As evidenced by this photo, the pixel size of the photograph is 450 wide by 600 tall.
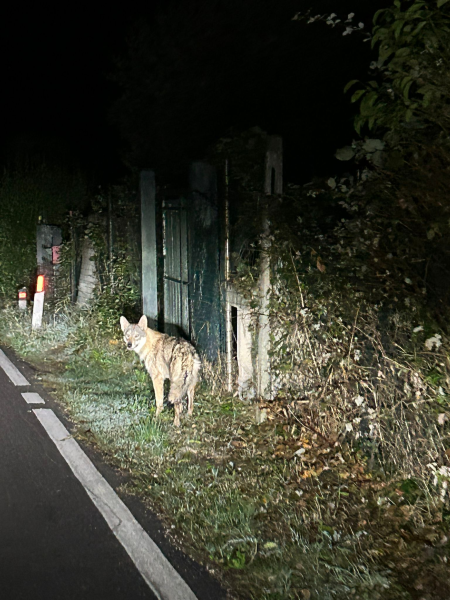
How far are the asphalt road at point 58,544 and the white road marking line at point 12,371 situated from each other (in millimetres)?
2991

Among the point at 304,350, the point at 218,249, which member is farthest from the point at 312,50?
the point at 304,350

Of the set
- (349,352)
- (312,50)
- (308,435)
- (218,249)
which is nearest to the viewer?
(349,352)

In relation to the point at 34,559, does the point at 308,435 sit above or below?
above

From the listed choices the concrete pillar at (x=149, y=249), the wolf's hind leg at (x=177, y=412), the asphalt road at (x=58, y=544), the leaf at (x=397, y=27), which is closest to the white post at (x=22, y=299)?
the concrete pillar at (x=149, y=249)

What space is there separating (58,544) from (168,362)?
324 cm

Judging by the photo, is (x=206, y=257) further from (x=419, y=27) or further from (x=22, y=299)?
(x=22, y=299)

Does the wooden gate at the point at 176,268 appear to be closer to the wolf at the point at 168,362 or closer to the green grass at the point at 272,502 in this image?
the wolf at the point at 168,362

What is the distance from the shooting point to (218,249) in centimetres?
870

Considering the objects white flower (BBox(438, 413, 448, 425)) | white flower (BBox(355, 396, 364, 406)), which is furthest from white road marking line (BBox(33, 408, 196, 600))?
white flower (BBox(438, 413, 448, 425))

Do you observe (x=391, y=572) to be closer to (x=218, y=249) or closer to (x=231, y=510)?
(x=231, y=510)

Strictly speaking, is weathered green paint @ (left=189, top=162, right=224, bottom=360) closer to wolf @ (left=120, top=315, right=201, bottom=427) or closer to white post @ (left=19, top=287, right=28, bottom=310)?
wolf @ (left=120, top=315, right=201, bottom=427)

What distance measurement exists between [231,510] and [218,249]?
4023mm

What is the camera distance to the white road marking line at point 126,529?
14.3 ft

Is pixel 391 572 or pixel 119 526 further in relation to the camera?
pixel 119 526
